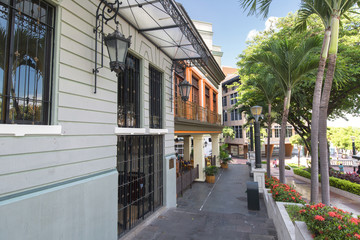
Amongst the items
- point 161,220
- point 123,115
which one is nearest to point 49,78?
point 123,115

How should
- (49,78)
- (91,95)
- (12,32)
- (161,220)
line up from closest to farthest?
(12,32), (49,78), (91,95), (161,220)

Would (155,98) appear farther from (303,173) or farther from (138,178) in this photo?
(303,173)

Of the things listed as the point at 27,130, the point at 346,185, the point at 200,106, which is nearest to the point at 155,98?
the point at 27,130

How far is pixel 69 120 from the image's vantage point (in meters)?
3.58

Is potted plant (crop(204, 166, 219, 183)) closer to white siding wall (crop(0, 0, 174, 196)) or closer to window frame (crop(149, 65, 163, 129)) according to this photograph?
window frame (crop(149, 65, 163, 129))

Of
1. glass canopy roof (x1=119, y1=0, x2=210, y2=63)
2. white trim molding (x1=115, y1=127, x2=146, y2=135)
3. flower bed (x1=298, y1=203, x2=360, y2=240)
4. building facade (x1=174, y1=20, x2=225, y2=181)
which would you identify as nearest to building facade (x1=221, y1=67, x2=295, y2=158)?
building facade (x1=174, y1=20, x2=225, y2=181)

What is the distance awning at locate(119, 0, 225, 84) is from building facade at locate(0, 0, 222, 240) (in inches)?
1.6

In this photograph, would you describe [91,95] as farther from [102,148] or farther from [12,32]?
[12,32]

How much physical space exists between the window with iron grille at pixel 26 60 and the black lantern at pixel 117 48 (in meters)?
0.99

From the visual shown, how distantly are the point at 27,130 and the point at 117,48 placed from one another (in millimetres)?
2161

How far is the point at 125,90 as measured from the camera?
5586mm

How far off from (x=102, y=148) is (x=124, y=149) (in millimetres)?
1067

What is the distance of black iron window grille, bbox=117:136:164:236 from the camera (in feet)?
17.4

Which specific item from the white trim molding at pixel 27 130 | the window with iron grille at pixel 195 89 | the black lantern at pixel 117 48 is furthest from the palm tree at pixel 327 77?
the window with iron grille at pixel 195 89
